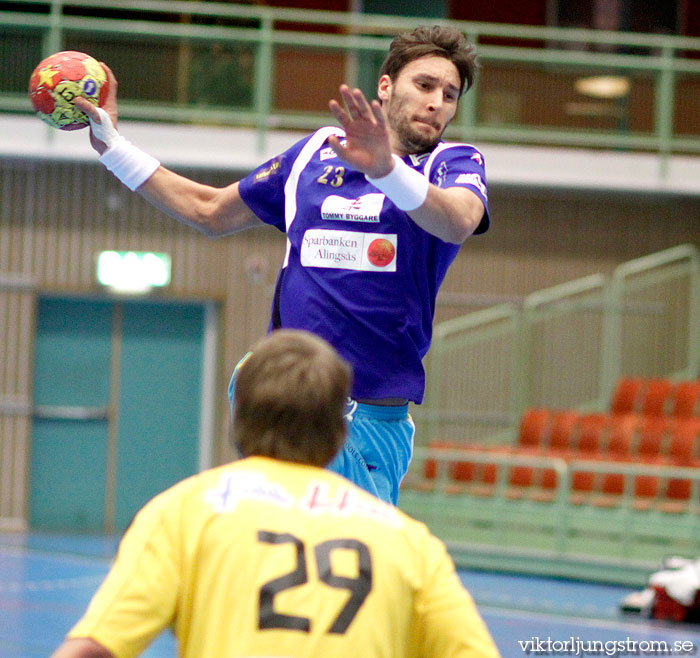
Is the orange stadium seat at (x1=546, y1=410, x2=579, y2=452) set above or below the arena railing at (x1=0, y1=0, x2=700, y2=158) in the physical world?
below

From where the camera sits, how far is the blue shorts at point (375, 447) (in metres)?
2.96

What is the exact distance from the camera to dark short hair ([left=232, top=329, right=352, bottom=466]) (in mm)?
1849

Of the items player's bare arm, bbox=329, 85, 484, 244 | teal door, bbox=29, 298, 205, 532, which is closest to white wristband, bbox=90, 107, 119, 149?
player's bare arm, bbox=329, 85, 484, 244

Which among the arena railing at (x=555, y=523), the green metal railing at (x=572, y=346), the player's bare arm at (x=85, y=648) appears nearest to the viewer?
the player's bare arm at (x=85, y=648)

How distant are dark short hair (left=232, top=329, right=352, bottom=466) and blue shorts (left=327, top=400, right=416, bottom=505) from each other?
103cm

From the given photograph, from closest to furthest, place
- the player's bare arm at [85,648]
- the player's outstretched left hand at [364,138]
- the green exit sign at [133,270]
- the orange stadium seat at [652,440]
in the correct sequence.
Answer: the player's bare arm at [85,648], the player's outstretched left hand at [364,138], the orange stadium seat at [652,440], the green exit sign at [133,270]

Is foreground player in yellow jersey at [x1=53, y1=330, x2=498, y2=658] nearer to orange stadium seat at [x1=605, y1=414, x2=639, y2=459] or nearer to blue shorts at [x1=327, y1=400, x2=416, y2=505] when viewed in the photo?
blue shorts at [x1=327, y1=400, x2=416, y2=505]

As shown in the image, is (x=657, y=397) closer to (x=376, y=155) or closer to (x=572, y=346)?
(x=572, y=346)

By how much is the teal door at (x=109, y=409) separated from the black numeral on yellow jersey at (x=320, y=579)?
11928 millimetres

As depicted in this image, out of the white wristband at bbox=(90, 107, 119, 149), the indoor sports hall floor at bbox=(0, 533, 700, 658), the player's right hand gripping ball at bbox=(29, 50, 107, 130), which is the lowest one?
Result: the indoor sports hall floor at bbox=(0, 533, 700, 658)

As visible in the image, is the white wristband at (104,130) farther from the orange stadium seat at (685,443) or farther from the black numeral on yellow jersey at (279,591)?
the orange stadium seat at (685,443)

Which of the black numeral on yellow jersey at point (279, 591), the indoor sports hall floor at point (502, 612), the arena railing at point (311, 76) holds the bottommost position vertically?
the indoor sports hall floor at point (502, 612)

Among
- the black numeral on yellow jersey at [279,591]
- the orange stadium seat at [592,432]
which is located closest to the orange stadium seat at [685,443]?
the orange stadium seat at [592,432]

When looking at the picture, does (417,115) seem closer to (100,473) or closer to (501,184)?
(501,184)
